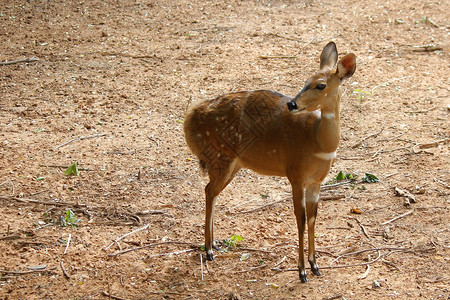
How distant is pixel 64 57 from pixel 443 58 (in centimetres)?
646

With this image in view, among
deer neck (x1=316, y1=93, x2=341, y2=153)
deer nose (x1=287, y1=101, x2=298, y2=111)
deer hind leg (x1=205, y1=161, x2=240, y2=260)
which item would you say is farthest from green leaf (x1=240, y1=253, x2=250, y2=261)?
deer nose (x1=287, y1=101, x2=298, y2=111)

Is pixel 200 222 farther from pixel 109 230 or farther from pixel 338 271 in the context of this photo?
pixel 338 271

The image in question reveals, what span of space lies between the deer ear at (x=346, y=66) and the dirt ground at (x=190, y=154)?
1756 millimetres

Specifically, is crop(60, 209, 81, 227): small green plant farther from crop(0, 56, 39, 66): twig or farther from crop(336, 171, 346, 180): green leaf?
crop(0, 56, 39, 66): twig

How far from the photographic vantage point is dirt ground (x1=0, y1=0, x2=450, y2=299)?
4.93 m

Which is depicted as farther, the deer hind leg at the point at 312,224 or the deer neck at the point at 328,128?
the deer hind leg at the point at 312,224

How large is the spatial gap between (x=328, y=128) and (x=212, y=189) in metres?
1.23

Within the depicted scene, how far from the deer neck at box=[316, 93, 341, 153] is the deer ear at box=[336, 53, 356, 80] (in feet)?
0.57

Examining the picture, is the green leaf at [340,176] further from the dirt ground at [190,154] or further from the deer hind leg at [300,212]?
the deer hind leg at [300,212]

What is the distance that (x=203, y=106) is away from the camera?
5.21 meters

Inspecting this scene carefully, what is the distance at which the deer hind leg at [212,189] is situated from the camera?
200 inches

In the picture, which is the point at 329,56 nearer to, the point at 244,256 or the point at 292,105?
the point at 292,105

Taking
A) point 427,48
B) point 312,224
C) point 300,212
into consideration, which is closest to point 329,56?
point 300,212

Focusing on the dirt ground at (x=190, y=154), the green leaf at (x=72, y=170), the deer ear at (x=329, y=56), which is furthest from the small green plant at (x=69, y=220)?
the deer ear at (x=329, y=56)
